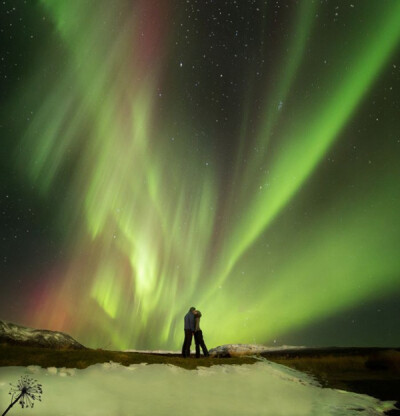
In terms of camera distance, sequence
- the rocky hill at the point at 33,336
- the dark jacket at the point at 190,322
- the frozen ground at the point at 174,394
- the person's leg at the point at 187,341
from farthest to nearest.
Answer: the rocky hill at the point at 33,336 < the dark jacket at the point at 190,322 < the person's leg at the point at 187,341 < the frozen ground at the point at 174,394

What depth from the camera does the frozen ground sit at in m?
7.39

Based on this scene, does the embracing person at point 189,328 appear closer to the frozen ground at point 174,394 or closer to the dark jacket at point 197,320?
the dark jacket at point 197,320

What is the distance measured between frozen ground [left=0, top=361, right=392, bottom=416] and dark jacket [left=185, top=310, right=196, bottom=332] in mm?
4050

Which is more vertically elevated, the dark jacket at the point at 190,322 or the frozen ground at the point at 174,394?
the dark jacket at the point at 190,322

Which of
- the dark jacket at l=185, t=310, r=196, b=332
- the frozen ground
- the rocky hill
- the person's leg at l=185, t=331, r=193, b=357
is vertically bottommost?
the frozen ground

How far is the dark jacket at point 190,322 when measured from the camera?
14.8 metres

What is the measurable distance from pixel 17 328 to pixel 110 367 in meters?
137

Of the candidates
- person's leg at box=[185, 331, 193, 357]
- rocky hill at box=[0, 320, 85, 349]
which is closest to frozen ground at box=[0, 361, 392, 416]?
person's leg at box=[185, 331, 193, 357]

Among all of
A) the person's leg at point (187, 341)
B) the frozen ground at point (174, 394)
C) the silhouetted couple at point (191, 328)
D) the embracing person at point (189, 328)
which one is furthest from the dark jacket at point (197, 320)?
the frozen ground at point (174, 394)

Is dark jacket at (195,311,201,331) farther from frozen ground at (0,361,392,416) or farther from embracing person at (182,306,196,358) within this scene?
frozen ground at (0,361,392,416)

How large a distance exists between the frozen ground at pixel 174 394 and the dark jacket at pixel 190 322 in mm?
4050

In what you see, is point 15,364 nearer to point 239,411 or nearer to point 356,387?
point 239,411

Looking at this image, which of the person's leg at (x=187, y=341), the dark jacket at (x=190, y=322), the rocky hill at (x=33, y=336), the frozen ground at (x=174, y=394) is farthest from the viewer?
the rocky hill at (x=33, y=336)

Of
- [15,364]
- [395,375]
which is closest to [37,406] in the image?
[15,364]
